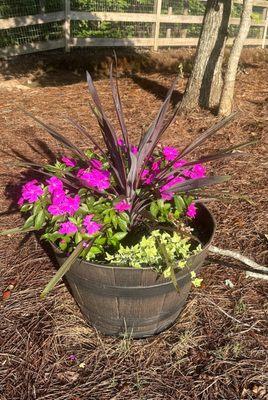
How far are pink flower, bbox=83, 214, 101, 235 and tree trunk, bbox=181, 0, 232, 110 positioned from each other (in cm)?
377

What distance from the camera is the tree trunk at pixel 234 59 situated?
4.56 meters

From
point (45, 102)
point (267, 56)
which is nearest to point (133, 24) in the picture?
point (267, 56)

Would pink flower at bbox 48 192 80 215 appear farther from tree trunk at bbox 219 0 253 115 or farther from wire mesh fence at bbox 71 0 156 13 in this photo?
wire mesh fence at bbox 71 0 156 13

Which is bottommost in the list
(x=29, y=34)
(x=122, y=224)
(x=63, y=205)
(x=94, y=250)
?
(x=94, y=250)

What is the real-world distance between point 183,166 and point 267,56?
A: 9091 mm

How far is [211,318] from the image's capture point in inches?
97.5

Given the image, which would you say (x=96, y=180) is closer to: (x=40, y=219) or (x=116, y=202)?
(x=116, y=202)

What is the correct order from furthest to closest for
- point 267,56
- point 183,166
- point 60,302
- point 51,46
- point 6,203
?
1. point 267,56
2. point 51,46
3. point 6,203
4. point 60,302
5. point 183,166

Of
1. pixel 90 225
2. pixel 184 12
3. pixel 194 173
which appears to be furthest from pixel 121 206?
pixel 184 12

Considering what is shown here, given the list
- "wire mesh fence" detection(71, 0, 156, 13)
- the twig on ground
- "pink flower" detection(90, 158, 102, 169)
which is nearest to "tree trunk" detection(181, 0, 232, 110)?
the twig on ground

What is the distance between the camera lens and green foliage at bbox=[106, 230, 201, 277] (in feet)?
6.50

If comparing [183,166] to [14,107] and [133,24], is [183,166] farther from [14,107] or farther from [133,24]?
[133,24]

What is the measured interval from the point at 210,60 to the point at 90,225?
3985 mm

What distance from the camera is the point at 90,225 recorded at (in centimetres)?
202
